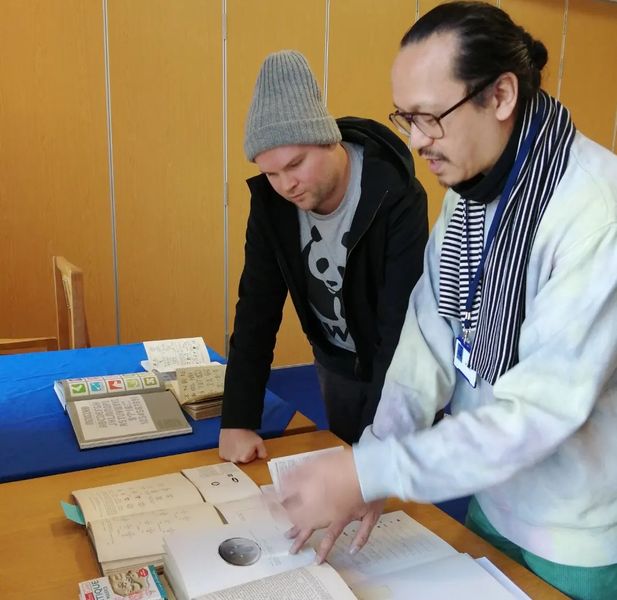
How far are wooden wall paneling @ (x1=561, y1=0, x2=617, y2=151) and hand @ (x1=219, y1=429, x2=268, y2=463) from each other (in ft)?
14.7

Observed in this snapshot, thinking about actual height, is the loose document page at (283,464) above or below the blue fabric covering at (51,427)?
above

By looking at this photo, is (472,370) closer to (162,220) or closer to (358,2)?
(162,220)

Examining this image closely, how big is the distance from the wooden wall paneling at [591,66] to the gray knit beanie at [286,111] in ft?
13.5

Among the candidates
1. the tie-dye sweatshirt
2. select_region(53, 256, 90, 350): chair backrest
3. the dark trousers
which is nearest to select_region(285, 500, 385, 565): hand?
the tie-dye sweatshirt

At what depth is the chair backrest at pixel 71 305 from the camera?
220 cm

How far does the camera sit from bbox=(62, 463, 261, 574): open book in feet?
3.09

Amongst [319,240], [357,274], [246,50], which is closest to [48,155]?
[246,50]

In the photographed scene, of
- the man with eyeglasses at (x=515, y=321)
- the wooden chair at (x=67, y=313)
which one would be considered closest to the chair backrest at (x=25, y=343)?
the wooden chair at (x=67, y=313)

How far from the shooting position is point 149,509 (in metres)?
1.07

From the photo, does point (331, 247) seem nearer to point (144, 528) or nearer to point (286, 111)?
point (286, 111)

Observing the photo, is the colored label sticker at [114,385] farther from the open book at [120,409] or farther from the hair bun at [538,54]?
the hair bun at [538,54]

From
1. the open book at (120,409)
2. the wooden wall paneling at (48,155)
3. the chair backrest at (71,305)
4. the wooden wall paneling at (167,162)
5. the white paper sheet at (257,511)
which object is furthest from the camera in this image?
the wooden wall paneling at (167,162)

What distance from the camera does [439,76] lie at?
816mm

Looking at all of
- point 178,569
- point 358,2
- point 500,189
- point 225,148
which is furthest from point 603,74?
point 178,569
